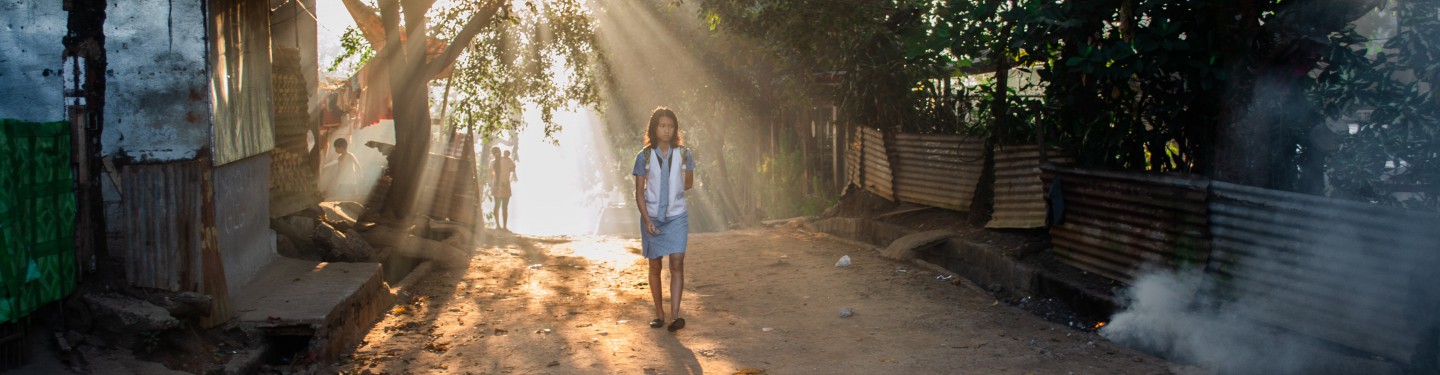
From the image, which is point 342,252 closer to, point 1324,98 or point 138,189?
point 138,189

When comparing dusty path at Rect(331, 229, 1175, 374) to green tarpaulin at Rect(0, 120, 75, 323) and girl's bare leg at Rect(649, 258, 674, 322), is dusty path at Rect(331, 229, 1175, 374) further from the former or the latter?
green tarpaulin at Rect(0, 120, 75, 323)

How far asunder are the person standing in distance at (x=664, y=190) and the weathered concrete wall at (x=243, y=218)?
2615 millimetres

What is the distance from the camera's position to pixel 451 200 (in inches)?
676

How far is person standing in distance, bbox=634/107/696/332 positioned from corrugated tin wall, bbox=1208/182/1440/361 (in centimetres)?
332

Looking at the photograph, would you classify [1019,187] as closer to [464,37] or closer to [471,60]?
[464,37]

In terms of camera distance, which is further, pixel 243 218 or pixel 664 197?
pixel 243 218

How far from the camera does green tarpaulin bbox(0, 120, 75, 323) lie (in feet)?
15.5

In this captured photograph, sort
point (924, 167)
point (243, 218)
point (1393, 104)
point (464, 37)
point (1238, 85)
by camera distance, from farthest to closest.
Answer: point (464, 37) < point (924, 167) < point (1393, 104) < point (243, 218) < point (1238, 85)

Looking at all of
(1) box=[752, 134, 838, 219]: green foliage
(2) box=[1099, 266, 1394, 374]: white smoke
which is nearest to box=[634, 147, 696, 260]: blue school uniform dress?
(2) box=[1099, 266, 1394, 374]: white smoke

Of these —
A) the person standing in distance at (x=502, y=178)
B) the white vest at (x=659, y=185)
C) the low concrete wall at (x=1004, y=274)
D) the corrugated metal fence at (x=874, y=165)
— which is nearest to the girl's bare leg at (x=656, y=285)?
the white vest at (x=659, y=185)

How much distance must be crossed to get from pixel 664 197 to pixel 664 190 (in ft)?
0.15

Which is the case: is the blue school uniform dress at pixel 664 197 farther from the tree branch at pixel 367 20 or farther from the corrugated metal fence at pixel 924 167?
the tree branch at pixel 367 20

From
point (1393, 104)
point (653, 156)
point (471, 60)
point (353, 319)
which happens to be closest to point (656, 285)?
point (653, 156)

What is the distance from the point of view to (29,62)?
565 centimetres
